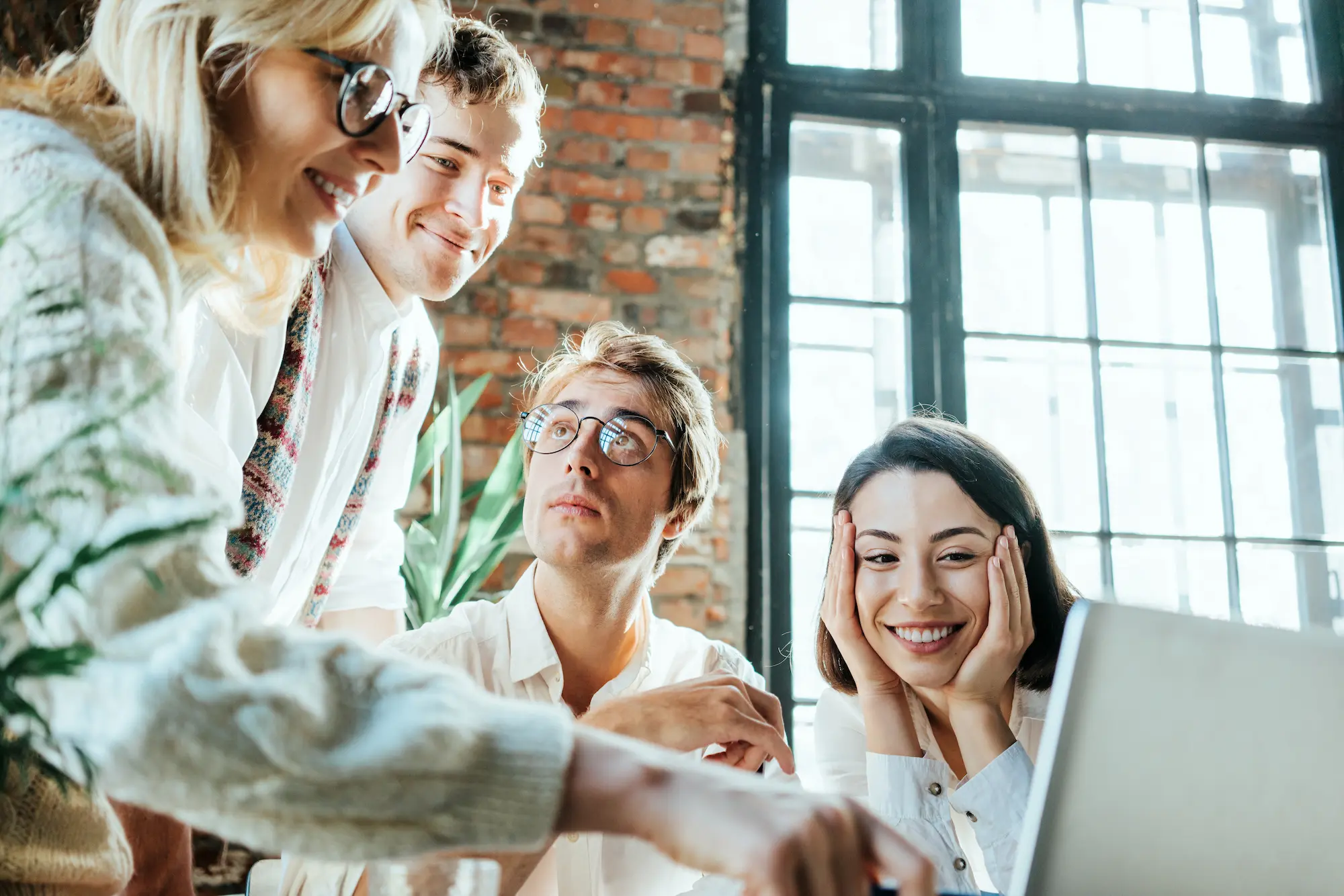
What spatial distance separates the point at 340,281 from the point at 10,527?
1.26m

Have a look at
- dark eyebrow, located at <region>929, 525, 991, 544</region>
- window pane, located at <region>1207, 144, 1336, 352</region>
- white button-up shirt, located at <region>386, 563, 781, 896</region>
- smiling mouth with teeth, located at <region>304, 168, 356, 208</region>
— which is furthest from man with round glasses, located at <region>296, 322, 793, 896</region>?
window pane, located at <region>1207, 144, 1336, 352</region>

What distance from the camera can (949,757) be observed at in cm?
191

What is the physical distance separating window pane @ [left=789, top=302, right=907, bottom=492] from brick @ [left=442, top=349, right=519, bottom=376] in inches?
35.0

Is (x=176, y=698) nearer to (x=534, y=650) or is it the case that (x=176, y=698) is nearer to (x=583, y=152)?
(x=534, y=650)

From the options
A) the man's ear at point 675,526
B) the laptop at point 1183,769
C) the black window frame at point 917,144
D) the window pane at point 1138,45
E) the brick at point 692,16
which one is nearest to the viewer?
the laptop at point 1183,769

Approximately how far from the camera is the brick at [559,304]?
3.23 metres

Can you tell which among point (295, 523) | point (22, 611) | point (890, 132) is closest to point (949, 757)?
point (295, 523)

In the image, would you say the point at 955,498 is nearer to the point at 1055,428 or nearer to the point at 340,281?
the point at 340,281

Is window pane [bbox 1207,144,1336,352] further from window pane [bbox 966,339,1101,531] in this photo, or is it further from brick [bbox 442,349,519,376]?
brick [bbox 442,349,519,376]

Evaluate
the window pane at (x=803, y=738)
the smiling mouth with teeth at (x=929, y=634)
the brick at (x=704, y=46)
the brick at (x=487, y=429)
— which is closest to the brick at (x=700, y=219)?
the brick at (x=704, y=46)

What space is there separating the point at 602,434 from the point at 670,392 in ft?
0.56

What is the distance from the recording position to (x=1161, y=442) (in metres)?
3.60

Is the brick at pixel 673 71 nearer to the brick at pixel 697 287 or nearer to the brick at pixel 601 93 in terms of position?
the brick at pixel 601 93

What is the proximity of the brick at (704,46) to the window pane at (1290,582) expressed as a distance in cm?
227
